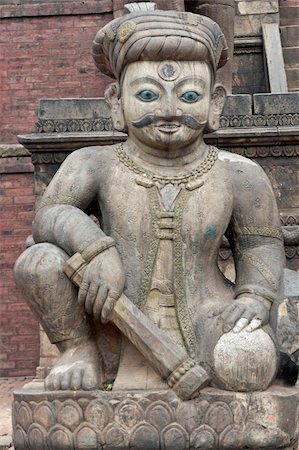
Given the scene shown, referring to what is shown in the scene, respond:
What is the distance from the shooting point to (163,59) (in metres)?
4.03

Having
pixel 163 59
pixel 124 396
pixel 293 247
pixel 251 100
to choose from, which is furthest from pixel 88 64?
pixel 124 396

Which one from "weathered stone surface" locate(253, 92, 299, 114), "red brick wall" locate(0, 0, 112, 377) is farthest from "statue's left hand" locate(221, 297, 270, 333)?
"red brick wall" locate(0, 0, 112, 377)

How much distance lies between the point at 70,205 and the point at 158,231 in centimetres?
43

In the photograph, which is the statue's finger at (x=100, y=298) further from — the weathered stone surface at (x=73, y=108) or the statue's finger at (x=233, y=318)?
the weathered stone surface at (x=73, y=108)

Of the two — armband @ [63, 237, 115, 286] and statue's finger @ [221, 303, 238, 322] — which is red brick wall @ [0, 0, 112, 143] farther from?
statue's finger @ [221, 303, 238, 322]

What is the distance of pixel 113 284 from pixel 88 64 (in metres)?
7.80

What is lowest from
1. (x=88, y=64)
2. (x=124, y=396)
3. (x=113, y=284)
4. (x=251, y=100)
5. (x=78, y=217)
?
(x=124, y=396)

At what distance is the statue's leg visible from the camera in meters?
3.79

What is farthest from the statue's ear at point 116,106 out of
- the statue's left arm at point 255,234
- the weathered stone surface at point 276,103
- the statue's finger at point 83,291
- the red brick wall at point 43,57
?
the red brick wall at point 43,57

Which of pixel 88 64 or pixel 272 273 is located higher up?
pixel 88 64

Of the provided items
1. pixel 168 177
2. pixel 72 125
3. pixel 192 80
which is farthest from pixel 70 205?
pixel 72 125

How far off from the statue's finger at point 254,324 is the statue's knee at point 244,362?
44 mm

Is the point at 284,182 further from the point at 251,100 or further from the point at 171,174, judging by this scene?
the point at 171,174

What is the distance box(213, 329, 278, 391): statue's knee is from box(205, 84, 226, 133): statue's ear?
1059mm
